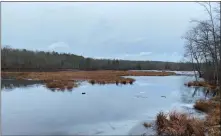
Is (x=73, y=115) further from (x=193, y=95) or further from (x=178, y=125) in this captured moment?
(x=193, y=95)

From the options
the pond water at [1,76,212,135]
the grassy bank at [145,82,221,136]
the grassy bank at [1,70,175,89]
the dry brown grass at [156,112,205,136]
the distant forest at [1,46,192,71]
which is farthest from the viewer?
the distant forest at [1,46,192,71]

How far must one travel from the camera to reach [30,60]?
190 ft

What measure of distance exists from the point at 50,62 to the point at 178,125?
60.5 m

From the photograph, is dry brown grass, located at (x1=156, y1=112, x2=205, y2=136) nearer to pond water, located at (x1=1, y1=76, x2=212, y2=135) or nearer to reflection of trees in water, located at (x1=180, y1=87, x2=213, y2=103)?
pond water, located at (x1=1, y1=76, x2=212, y2=135)

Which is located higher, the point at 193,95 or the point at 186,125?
the point at 186,125

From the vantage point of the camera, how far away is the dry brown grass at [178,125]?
956 centimetres

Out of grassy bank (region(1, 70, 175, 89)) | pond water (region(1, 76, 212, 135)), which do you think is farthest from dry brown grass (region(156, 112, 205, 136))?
grassy bank (region(1, 70, 175, 89))

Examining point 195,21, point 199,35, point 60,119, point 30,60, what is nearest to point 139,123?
point 60,119

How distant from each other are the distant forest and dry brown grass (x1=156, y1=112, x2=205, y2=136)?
86.9 feet

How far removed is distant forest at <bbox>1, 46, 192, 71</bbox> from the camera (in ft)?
159

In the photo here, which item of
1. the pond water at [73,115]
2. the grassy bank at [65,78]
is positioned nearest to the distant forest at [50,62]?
the grassy bank at [65,78]

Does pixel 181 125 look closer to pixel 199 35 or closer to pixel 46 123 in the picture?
pixel 46 123

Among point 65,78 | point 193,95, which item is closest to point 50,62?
point 65,78

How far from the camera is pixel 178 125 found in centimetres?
1026
